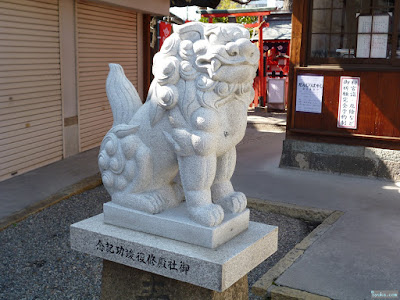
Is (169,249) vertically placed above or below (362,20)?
below

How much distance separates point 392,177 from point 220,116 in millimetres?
5578

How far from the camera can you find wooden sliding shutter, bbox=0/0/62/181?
764 cm

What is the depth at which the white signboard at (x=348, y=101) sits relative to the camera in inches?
314

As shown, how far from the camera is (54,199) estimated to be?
6.71 metres

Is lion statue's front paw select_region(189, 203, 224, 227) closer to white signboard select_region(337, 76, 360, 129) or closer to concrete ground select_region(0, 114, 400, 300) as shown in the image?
concrete ground select_region(0, 114, 400, 300)

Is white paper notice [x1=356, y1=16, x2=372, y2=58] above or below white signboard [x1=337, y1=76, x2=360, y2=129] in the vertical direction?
above

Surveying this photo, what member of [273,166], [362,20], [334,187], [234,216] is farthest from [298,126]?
[234,216]

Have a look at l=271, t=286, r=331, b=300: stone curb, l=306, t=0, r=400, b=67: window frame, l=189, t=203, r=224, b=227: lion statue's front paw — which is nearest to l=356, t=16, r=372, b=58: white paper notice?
l=306, t=0, r=400, b=67: window frame

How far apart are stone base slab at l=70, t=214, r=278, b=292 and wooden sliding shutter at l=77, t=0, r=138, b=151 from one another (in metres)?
6.59

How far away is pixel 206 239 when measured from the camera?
310 centimetres

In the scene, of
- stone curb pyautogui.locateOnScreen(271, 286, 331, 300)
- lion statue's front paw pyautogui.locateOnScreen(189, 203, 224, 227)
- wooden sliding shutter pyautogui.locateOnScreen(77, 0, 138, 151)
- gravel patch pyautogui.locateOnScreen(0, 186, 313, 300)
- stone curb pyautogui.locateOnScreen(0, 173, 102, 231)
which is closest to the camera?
lion statue's front paw pyautogui.locateOnScreen(189, 203, 224, 227)

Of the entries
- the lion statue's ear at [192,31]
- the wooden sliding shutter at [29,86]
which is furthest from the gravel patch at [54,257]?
the lion statue's ear at [192,31]

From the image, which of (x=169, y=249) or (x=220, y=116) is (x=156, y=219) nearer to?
(x=169, y=249)

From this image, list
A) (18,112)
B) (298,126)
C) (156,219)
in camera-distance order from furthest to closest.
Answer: (298,126) < (18,112) < (156,219)
